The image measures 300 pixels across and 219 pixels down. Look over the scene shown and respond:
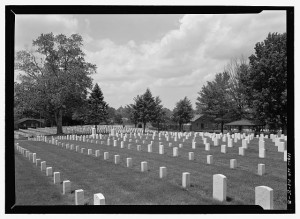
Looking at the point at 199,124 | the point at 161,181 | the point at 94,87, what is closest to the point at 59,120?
the point at 94,87

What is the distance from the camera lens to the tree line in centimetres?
623

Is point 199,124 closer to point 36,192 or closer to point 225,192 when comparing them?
point 225,192

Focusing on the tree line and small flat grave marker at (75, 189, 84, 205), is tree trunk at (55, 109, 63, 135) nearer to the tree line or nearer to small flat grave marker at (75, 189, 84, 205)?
the tree line

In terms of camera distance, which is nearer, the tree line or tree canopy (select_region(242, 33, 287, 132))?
tree canopy (select_region(242, 33, 287, 132))

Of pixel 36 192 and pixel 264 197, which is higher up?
pixel 264 197

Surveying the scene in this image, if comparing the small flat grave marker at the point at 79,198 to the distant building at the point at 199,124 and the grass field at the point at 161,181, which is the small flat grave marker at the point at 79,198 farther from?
the distant building at the point at 199,124

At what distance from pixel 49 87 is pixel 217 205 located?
13.3 metres

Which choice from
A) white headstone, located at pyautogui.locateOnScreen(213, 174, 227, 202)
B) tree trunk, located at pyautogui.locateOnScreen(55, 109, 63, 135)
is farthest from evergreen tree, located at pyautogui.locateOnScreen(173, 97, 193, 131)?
white headstone, located at pyautogui.locateOnScreen(213, 174, 227, 202)

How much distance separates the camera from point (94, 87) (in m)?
11.9

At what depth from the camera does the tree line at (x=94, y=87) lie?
6.23 metres

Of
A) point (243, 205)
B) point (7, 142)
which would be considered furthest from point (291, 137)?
point (7, 142)

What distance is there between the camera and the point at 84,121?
22.8 m

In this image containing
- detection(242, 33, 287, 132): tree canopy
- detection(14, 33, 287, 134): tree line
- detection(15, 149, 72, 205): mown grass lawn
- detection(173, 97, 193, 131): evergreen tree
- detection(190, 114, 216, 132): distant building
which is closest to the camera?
detection(15, 149, 72, 205): mown grass lawn

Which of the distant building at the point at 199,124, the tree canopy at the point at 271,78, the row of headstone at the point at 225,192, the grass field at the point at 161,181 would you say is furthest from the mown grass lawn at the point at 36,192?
the distant building at the point at 199,124
